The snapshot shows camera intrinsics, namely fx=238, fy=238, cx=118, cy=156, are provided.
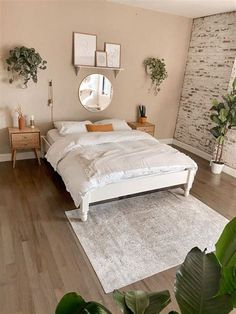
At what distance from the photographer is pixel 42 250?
2.10 m

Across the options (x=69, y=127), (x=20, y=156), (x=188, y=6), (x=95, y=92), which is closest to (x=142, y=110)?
(x=95, y=92)

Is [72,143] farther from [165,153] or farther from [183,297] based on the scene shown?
[183,297]

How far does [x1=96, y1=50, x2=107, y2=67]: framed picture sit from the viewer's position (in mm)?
4028

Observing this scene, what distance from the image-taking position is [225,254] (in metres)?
0.60

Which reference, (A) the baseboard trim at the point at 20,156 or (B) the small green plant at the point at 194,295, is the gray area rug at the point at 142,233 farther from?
(A) the baseboard trim at the point at 20,156

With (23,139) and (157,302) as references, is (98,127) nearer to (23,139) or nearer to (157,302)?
(23,139)

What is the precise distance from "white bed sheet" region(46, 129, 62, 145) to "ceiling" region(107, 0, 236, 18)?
7.66 feet

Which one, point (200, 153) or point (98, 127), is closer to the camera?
point (98, 127)

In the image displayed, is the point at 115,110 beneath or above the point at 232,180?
above

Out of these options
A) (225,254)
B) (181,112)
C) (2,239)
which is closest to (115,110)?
(181,112)

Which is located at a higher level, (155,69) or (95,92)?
(155,69)

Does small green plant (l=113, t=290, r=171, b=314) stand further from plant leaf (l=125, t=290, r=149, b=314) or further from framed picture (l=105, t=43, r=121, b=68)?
framed picture (l=105, t=43, r=121, b=68)

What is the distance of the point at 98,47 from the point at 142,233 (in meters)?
3.13

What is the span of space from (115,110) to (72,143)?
1673mm
